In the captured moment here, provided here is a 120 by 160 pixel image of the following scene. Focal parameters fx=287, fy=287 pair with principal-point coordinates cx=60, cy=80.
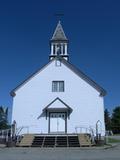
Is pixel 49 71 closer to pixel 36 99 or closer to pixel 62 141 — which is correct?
pixel 36 99

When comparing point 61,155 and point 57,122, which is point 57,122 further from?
point 61,155

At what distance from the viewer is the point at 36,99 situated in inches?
1155

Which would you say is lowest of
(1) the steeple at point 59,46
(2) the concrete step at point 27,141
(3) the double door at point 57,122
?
(2) the concrete step at point 27,141

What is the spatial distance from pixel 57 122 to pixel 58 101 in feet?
A: 6.98

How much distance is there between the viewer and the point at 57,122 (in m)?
29.0

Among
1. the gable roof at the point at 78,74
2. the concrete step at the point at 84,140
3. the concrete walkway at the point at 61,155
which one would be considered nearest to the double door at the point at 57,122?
the gable roof at the point at 78,74

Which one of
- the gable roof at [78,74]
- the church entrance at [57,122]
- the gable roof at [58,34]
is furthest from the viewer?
the gable roof at [58,34]

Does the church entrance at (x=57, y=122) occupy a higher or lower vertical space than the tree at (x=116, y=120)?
lower

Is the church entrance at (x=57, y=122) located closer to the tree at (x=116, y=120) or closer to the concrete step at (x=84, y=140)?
the concrete step at (x=84, y=140)

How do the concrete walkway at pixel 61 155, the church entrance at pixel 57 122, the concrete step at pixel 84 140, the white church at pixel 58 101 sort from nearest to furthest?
the concrete walkway at pixel 61 155 < the concrete step at pixel 84 140 < the white church at pixel 58 101 < the church entrance at pixel 57 122

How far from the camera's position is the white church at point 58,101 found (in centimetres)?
2872

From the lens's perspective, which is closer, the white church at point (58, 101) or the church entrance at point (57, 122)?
the white church at point (58, 101)

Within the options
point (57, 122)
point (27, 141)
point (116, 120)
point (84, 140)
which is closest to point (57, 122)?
point (57, 122)

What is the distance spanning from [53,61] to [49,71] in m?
1.19
